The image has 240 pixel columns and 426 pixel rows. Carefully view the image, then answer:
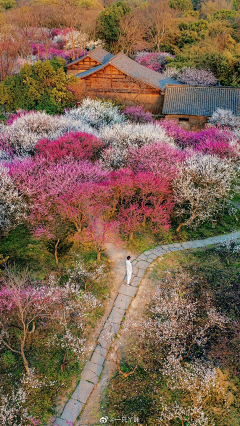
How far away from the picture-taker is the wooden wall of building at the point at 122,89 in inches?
1303

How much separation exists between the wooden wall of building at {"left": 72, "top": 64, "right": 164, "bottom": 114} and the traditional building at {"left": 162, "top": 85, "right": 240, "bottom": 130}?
7.19 feet

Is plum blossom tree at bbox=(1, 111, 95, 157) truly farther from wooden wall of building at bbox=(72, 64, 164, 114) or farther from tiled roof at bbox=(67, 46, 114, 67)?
tiled roof at bbox=(67, 46, 114, 67)

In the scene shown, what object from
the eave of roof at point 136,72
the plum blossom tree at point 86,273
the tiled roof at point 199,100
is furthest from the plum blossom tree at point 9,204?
the eave of roof at point 136,72

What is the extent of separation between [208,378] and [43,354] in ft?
15.9

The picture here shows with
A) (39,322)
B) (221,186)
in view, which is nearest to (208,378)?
(39,322)

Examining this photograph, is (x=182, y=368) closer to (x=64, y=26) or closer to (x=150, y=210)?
(x=150, y=210)

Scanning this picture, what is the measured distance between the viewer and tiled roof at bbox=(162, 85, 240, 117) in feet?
97.8

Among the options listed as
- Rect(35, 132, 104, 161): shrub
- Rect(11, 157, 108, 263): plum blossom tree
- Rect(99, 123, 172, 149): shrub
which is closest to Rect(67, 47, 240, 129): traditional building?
Rect(99, 123, 172, 149): shrub

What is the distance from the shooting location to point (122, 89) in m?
33.9

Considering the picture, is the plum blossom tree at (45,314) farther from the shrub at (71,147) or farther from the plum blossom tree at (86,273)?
the shrub at (71,147)

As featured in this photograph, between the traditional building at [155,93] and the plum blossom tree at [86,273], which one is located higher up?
the traditional building at [155,93]

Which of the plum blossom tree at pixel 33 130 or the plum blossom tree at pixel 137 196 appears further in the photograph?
the plum blossom tree at pixel 33 130

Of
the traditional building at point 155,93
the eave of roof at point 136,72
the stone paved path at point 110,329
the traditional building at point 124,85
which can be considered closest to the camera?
the stone paved path at point 110,329

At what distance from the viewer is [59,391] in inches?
328
